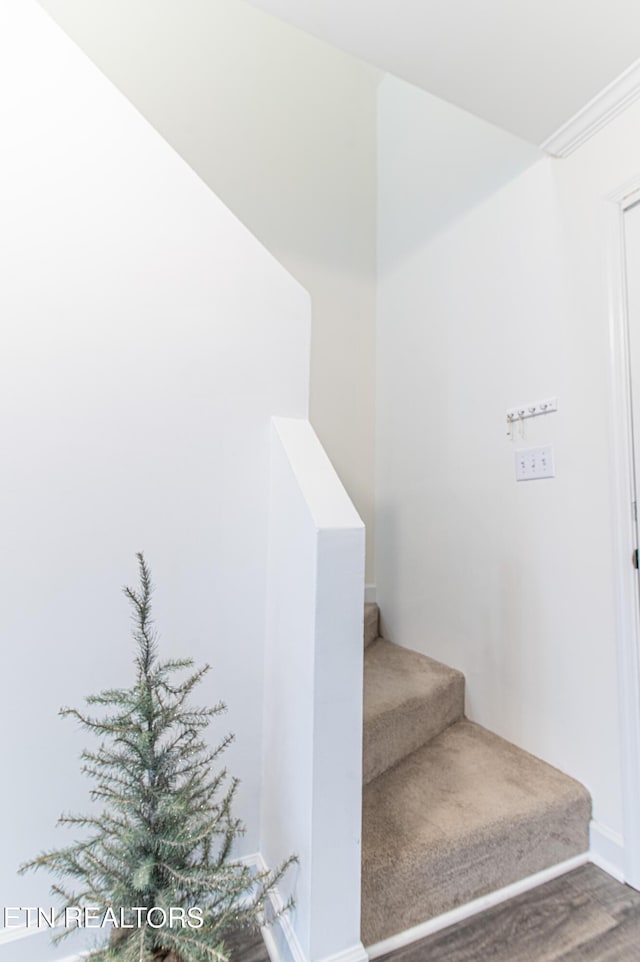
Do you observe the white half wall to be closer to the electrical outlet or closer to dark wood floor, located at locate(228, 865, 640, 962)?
dark wood floor, located at locate(228, 865, 640, 962)

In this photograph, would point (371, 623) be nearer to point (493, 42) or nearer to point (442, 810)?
point (442, 810)

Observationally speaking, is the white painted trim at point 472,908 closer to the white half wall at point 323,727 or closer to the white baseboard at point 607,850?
the white baseboard at point 607,850

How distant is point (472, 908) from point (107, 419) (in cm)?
170

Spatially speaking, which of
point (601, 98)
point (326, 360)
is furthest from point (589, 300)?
point (326, 360)

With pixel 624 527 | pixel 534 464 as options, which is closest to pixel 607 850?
pixel 624 527

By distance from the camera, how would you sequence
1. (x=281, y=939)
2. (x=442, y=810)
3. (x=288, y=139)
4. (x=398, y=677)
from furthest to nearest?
(x=288, y=139)
(x=398, y=677)
(x=442, y=810)
(x=281, y=939)

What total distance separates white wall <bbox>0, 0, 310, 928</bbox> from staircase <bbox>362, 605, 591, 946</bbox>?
1.36ft

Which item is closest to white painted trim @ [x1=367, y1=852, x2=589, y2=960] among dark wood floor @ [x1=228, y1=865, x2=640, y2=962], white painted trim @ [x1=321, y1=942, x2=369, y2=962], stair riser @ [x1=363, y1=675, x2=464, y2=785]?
dark wood floor @ [x1=228, y1=865, x2=640, y2=962]

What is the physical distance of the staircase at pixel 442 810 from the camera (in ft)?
4.02

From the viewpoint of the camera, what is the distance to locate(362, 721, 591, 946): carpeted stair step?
1211mm

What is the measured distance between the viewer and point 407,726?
1697mm

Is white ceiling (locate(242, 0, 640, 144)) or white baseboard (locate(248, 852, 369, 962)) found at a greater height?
white ceiling (locate(242, 0, 640, 144))

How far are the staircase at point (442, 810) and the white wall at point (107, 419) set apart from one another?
416 millimetres

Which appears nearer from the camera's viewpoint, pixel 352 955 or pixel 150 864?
pixel 150 864
